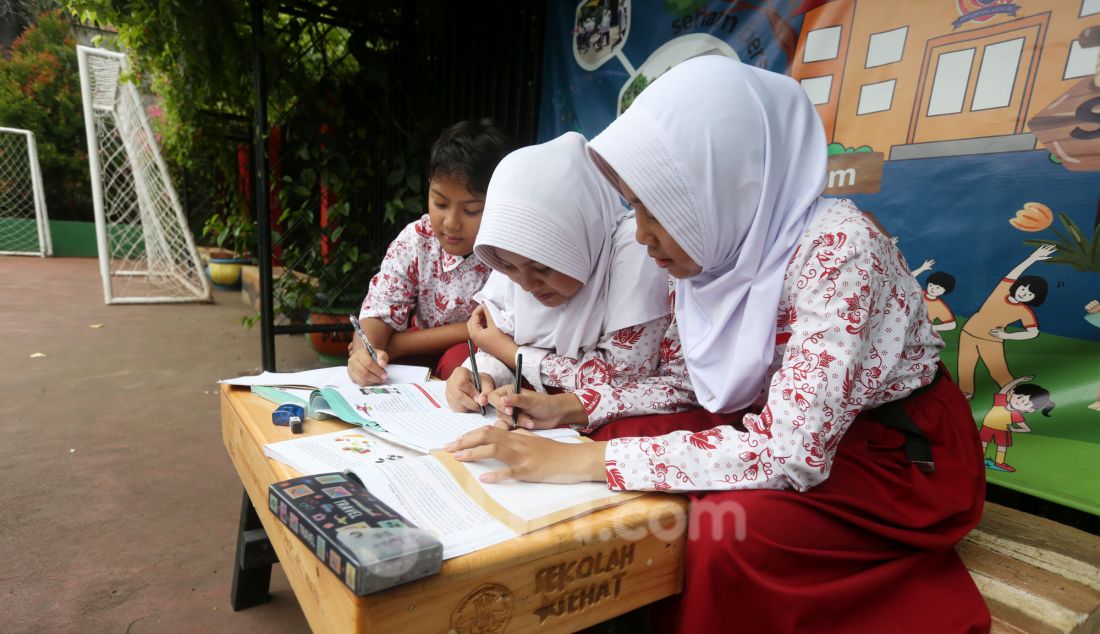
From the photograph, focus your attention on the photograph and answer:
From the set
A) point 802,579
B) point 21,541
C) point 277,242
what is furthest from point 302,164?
point 802,579

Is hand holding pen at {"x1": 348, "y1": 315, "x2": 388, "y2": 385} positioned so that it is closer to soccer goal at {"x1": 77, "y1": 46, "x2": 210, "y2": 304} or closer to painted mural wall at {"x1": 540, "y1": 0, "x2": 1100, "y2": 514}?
painted mural wall at {"x1": 540, "y1": 0, "x2": 1100, "y2": 514}

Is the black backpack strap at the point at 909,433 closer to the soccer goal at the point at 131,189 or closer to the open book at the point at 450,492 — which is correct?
the open book at the point at 450,492

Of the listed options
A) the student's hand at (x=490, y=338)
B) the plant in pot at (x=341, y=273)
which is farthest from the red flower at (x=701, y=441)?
the plant in pot at (x=341, y=273)

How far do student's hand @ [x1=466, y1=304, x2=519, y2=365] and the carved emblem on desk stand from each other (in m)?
0.81

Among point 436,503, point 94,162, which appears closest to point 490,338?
point 436,503

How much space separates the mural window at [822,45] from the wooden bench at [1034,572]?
3.82ft

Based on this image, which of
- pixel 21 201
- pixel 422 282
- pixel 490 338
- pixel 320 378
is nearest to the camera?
pixel 320 378

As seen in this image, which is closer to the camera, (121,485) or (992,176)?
(992,176)

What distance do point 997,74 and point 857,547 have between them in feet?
3.53

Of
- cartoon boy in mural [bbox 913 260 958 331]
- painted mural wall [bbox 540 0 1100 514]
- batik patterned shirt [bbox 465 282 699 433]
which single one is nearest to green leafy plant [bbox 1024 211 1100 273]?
painted mural wall [bbox 540 0 1100 514]

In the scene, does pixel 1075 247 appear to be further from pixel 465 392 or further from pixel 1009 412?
pixel 465 392

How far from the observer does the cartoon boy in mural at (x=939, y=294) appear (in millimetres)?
1369

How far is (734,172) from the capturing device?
883 mm

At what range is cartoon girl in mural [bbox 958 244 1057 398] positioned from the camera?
1.24 metres
